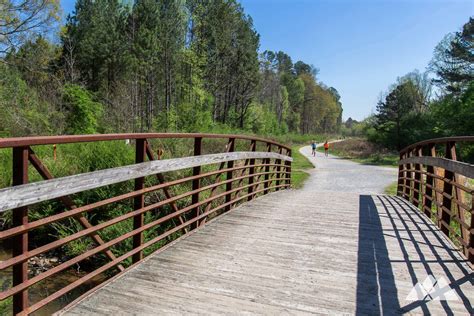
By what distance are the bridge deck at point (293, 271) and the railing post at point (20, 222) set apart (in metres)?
0.35

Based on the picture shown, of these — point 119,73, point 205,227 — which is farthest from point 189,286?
point 119,73

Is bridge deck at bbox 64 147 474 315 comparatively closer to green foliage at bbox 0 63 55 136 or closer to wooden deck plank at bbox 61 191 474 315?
wooden deck plank at bbox 61 191 474 315

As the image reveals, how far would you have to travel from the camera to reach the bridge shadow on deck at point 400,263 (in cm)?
283

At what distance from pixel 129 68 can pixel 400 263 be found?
1222 inches

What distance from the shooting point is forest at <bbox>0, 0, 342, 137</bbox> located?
1955cm

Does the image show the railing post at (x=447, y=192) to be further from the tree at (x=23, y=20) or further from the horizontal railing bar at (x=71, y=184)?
the tree at (x=23, y=20)

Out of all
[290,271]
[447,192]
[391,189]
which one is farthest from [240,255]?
[391,189]

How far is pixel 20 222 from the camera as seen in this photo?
228 cm

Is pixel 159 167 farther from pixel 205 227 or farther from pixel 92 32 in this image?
pixel 92 32

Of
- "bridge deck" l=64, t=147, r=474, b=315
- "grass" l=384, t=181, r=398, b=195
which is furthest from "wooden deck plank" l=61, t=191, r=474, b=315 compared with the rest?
"grass" l=384, t=181, r=398, b=195

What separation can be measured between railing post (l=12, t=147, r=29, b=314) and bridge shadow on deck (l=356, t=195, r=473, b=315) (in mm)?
2283

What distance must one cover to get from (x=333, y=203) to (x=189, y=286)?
4.63 meters

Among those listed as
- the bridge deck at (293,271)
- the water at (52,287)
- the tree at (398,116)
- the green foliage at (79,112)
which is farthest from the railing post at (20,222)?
the tree at (398,116)

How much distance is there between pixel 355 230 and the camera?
16.4ft
